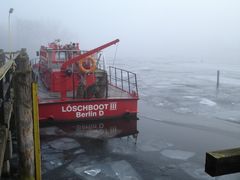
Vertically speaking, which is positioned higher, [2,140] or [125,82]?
[2,140]

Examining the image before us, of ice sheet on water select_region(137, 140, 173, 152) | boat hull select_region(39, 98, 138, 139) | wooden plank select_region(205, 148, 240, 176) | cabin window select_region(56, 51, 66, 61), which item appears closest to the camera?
wooden plank select_region(205, 148, 240, 176)

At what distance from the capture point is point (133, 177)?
748 cm

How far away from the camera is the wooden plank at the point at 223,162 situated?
2398 millimetres

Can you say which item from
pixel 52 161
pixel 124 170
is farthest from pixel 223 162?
pixel 52 161

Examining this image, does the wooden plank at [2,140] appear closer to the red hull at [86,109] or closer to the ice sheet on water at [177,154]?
the ice sheet on water at [177,154]

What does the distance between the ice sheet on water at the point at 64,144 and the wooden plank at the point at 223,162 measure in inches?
307

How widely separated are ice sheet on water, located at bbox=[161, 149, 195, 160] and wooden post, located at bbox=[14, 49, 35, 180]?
16.7 ft

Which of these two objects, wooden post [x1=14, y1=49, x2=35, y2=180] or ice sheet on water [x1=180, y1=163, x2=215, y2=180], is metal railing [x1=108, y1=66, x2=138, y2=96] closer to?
ice sheet on water [x1=180, y1=163, x2=215, y2=180]

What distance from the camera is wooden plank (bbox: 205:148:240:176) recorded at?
7.87ft

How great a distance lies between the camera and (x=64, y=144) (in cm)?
1028

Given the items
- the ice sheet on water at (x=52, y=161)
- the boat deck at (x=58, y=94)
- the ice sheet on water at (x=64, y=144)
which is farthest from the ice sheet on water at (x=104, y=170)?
the boat deck at (x=58, y=94)

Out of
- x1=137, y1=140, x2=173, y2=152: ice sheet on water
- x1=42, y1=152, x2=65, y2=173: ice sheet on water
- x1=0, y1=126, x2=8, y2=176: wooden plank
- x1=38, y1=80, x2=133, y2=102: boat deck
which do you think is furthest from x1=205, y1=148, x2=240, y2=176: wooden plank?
x1=38, y1=80, x2=133, y2=102: boat deck

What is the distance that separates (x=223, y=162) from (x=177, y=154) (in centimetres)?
715

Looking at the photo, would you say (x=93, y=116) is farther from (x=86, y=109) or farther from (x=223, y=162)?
(x=223, y=162)
